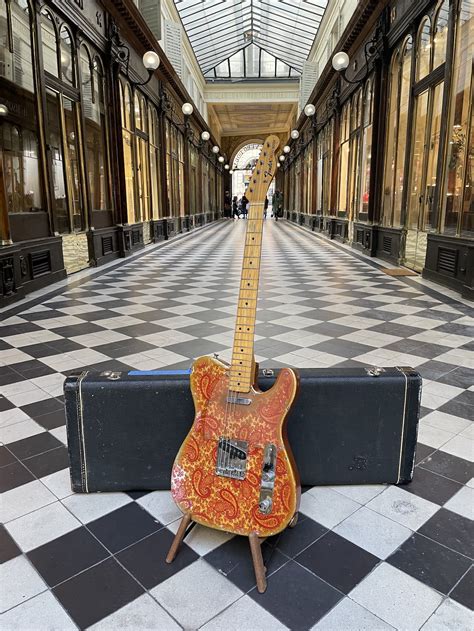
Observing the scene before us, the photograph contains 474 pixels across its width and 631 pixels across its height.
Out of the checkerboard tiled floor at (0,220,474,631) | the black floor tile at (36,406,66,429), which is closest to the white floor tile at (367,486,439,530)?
the checkerboard tiled floor at (0,220,474,631)

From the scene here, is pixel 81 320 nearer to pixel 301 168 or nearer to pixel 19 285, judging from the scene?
pixel 19 285

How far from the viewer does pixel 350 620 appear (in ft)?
4.44

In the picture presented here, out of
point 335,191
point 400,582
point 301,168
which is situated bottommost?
point 400,582

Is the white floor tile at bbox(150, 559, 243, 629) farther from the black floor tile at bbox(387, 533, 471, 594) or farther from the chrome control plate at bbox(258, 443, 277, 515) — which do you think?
the black floor tile at bbox(387, 533, 471, 594)

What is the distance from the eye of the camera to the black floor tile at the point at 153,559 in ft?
5.01

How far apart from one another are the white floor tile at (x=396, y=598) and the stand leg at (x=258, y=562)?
Answer: 0.27m

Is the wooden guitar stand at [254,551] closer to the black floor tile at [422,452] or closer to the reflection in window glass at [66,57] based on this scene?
the black floor tile at [422,452]

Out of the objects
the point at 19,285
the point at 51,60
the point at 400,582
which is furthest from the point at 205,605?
the point at 51,60

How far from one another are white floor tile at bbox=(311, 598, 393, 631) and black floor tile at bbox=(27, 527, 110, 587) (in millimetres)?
757

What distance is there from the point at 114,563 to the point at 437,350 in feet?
9.96

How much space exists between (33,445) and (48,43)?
6.87 m

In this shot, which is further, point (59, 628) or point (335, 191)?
point (335, 191)

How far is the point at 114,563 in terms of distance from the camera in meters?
1.58

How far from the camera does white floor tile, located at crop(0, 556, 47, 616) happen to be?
1435 millimetres
